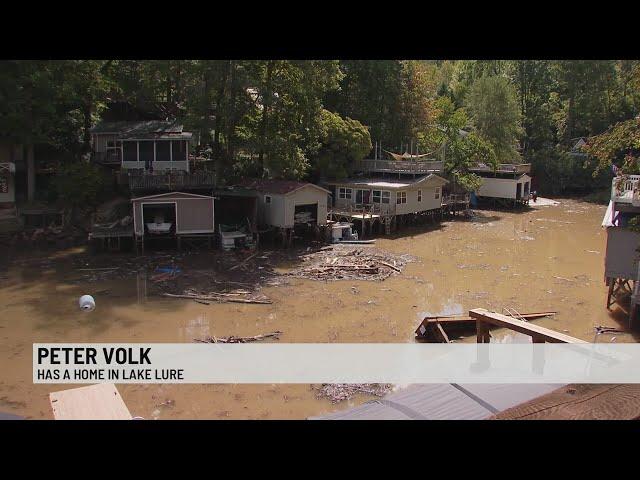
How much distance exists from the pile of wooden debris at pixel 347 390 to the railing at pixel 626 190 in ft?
29.9

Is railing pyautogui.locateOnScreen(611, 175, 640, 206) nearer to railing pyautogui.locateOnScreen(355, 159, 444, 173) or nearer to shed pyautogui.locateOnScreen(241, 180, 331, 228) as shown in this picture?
shed pyautogui.locateOnScreen(241, 180, 331, 228)

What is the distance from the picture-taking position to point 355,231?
99.0 feet

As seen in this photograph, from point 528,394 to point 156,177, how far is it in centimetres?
2176

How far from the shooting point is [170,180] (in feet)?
88.1

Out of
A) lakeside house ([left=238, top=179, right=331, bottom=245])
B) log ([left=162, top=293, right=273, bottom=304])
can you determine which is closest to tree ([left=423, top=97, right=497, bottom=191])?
lakeside house ([left=238, top=179, right=331, bottom=245])

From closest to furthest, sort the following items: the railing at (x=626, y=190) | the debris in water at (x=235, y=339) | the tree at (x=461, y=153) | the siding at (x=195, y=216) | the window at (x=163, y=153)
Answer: the debris in water at (x=235, y=339)
the railing at (x=626, y=190)
the siding at (x=195, y=216)
the window at (x=163, y=153)
the tree at (x=461, y=153)

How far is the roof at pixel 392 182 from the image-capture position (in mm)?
32812

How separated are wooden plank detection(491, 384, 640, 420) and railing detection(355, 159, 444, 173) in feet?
96.6

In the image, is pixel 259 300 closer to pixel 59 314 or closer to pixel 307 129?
pixel 59 314

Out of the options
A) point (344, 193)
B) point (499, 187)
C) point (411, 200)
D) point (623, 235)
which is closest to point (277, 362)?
point (623, 235)

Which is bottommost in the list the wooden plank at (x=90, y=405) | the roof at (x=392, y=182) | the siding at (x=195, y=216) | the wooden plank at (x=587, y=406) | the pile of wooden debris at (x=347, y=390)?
the pile of wooden debris at (x=347, y=390)

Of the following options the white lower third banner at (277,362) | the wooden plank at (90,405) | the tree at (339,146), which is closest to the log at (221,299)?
the white lower third banner at (277,362)

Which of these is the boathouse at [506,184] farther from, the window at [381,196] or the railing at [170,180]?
the railing at [170,180]
